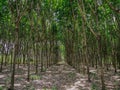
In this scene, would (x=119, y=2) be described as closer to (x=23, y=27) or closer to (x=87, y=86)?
(x=87, y=86)

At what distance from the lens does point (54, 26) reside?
33031 millimetres

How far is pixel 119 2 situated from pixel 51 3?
10255mm

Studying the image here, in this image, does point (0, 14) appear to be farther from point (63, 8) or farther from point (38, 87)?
point (38, 87)

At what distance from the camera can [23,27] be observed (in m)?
30.7

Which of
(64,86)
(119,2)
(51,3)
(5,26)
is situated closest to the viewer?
(64,86)

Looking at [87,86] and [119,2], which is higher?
[119,2]

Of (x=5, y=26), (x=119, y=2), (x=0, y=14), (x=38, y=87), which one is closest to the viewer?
(x=38, y=87)

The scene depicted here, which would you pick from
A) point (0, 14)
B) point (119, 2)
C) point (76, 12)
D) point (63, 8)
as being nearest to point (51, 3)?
point (63, 8)

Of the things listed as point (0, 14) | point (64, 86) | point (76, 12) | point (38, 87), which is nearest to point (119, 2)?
point (76, 12)

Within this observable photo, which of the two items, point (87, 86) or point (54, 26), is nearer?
point (87, 86)

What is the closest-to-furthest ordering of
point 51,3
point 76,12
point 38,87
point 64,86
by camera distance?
1. point 38,87
2. point 64,86
3. point 76,12
4. point 51,3

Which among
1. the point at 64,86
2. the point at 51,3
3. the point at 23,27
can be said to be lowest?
the point at 64,86

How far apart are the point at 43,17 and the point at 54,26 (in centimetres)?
859

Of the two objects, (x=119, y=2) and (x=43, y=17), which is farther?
(x=43, y=17)
